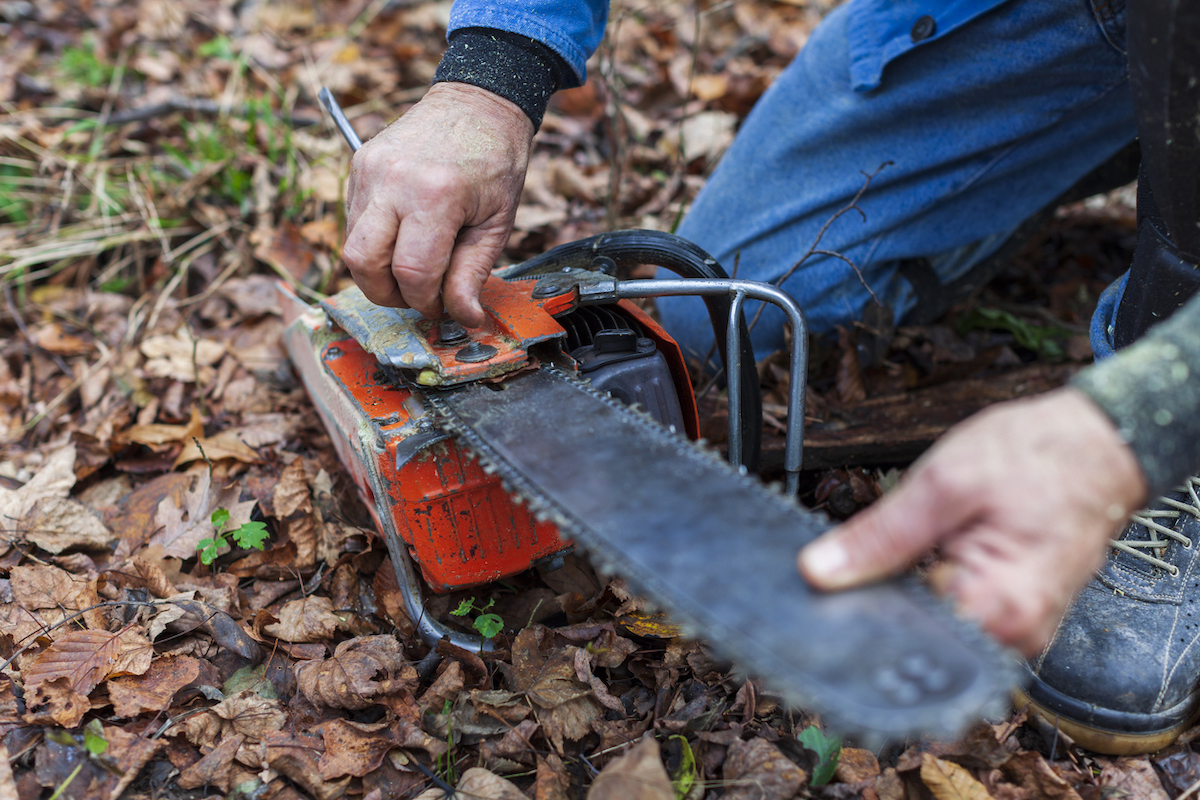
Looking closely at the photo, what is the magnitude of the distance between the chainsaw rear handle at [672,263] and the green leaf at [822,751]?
0.66 m

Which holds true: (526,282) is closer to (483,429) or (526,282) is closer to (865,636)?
(483,429)

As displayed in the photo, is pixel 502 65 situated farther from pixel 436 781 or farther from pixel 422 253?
pixel 436 781

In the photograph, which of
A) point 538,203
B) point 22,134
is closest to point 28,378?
point 22,134

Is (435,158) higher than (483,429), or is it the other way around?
(435,158)

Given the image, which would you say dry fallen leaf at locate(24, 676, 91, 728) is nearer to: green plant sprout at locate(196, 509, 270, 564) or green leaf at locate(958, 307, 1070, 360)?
green plant sprout at locate(196, 509, 270, 564)

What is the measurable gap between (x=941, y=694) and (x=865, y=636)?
0.31 feet

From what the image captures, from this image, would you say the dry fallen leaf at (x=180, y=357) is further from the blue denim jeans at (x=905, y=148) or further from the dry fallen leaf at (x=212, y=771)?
the blue denim jeans at (x=905, y=148)

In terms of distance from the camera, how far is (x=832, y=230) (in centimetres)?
256

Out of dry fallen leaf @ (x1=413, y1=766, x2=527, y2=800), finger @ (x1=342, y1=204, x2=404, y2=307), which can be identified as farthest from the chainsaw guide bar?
dry fallen leaf @ (x1=413, y1=766, x2=527, y2=800)

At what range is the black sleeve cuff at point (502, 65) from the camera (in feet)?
6.08

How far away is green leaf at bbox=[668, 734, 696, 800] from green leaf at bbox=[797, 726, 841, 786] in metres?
0.21

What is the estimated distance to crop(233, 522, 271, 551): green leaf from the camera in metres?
1.96

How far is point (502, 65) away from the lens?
1876mm

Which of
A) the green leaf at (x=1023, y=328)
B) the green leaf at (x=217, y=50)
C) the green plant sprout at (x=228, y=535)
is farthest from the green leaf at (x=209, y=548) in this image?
the green leaf at (x=217, y=50)
